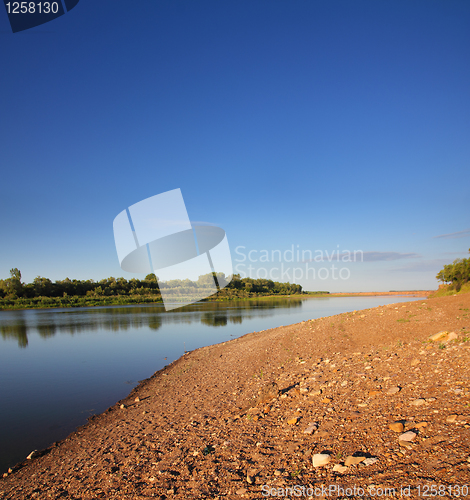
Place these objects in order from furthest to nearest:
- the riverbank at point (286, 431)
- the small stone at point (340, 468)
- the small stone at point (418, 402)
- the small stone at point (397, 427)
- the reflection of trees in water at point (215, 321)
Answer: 1. the reflection of trees in water at point (215, 321)
2. the small stone at point (418, 402)
3. the small stone at point (397, 427)
4. the riverbank at point (286, 431)
5. the small stone at point (340, 468)

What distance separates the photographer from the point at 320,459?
386 centimetres

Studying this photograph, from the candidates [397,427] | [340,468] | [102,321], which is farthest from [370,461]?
[102,321]

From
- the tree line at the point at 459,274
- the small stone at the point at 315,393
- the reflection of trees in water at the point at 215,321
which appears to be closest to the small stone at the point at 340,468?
the small stone at the point at 315,393

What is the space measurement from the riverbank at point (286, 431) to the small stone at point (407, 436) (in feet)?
0.21

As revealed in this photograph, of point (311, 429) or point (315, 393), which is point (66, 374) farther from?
point (311, 429)

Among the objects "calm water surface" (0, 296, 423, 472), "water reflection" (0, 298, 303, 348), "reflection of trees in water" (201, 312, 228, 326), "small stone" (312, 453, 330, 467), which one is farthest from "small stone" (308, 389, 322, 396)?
"reflection of trees in water" (201, 312, 228, 326)

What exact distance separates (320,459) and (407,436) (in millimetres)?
1233

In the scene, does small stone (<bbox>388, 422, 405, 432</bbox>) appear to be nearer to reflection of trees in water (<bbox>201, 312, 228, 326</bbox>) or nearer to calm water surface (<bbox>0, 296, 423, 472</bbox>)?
calm water surface (<bbox>0, 296, 423, 472</bbox>)

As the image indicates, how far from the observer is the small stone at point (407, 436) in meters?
3.81

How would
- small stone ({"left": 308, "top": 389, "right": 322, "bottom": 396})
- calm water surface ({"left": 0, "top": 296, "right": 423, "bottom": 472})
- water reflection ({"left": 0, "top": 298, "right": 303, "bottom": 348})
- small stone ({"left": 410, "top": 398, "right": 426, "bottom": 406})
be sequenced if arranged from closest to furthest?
small stone ({"left": 410, "top": 398, "right": 426, "bottom": 406}) → small stone ({"left": 308, "top": 389, "right": 322, "bottom": 396}) → calm water surface ({"left": 0, "top": 296, "right": 423, "bottom": 472}) → water reflection ({"left": 0, "top": 298, "right": 303, "bottom": 348})

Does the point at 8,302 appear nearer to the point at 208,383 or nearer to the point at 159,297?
the point at 159,297

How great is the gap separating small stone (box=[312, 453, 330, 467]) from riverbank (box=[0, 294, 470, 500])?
70mm

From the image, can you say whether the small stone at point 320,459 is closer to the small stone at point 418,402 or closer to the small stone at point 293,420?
the small stone at point 293,420

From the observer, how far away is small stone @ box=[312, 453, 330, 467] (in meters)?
3.80
